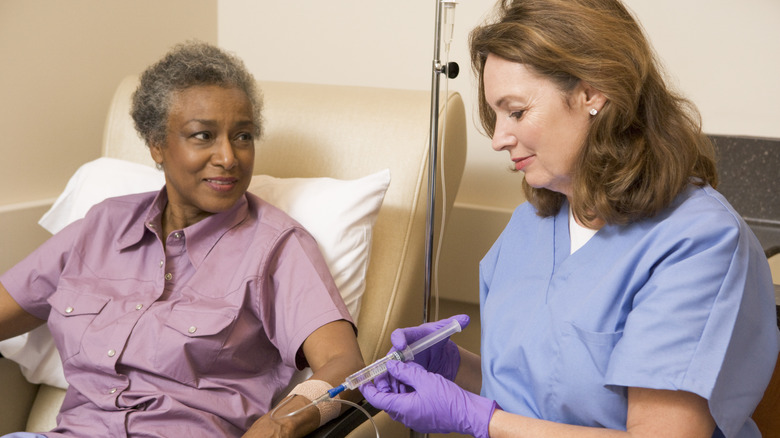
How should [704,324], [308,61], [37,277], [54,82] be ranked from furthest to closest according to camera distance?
[308,61]
[54,82]
[37,277]
[704,324]

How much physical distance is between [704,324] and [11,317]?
4.69 feet

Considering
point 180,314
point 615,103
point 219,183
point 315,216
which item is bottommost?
point 180,314

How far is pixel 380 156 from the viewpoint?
187 centimetres

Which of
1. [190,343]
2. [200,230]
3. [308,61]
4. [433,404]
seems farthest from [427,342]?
[308,61]

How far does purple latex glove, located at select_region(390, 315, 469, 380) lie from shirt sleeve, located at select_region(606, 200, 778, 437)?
346mm

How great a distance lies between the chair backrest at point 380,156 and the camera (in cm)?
179

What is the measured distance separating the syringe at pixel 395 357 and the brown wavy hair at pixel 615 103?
1.04ft

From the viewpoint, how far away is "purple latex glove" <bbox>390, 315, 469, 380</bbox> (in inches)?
51.7

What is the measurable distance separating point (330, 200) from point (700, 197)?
860 millimetres

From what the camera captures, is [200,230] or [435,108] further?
[200,230]

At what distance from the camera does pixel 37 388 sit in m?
1.88

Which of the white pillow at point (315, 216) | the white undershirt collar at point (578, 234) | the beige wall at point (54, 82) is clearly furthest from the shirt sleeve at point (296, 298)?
the beige wall at point (54, 82)

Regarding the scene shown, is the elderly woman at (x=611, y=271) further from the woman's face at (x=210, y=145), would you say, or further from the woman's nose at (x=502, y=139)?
the woman's face at (x=210, y=145)

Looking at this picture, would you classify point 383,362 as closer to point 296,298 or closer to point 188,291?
point 296,298
